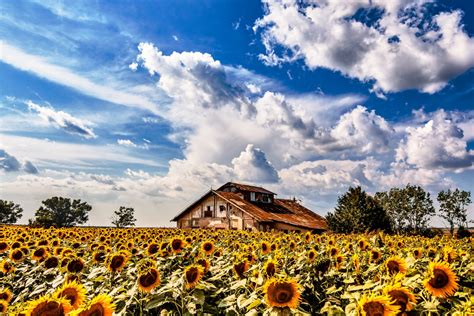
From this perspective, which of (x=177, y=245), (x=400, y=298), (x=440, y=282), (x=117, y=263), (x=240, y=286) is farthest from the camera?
(x=177, y=245)

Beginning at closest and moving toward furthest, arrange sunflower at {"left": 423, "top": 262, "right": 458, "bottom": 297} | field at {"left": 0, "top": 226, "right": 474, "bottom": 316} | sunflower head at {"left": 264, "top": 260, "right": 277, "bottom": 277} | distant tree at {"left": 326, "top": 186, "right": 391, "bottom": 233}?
field at {"left": 0, "top": 226, "right": 474, "bottom": 316}
sunflower at {"left": 423, "top": 262, "right": 458, "bottom": 297}
sunflower head at {"left": 264, "top": 260, "right": 277, "bottom": 277}
distant tree at {"left": 326, "top": 186, "right": 391, "bottom": 233}

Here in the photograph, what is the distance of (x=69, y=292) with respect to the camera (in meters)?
3.14

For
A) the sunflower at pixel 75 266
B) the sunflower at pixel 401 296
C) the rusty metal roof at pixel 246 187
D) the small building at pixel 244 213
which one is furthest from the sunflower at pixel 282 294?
the rusty metal roof at pixel 246 187

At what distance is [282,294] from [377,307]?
66 cm

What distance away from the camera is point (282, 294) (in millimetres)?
2719

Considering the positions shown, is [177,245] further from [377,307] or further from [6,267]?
[377,307]

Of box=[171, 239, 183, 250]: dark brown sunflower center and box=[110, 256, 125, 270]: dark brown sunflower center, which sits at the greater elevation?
box=[171, 239, 183, 250]: dark brown sunflower center

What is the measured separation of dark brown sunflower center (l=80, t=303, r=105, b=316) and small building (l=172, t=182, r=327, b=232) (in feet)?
120

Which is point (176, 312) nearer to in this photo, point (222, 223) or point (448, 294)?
point (448, 294)

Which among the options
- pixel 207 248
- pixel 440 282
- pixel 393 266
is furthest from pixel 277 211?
pixel 440 282

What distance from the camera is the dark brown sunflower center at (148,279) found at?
3.54 metres

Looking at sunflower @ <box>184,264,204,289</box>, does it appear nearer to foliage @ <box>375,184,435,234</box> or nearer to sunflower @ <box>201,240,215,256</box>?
sunflower @ <box>201,240,215,256</box>

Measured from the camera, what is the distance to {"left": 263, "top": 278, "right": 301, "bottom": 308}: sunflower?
2701mm

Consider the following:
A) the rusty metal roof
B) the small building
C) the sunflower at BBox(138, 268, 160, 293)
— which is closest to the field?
the sunflower at BBox(138, 268, 160, 293)
